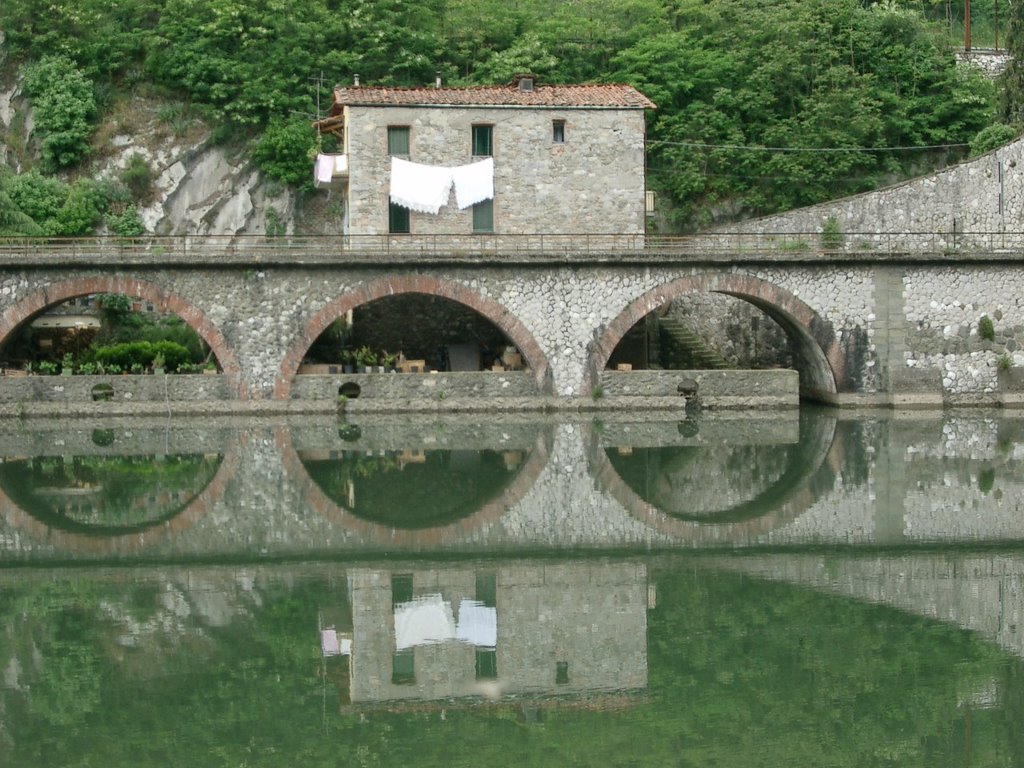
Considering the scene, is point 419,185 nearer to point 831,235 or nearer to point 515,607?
point 831,235

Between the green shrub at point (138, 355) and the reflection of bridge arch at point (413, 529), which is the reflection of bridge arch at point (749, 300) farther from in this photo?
the green shrub at point (138, 355)

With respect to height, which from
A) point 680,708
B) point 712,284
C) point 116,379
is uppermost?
point 712,284

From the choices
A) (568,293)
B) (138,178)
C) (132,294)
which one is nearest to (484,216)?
(568,293)

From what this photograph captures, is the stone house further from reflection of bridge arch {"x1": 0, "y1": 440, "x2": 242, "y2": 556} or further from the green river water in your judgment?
reflection of bridge arch {"x1": 0, "y1": 440, "x2": 242, "y2": 556}

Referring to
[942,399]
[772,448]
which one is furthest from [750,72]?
[772,448]

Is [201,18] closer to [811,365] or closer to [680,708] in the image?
[811,365]

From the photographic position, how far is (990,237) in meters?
39.0

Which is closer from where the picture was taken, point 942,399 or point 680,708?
point 680,708

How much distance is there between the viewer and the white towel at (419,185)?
120ft

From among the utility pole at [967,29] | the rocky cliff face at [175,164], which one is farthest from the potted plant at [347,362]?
the utility pole at [967,29]

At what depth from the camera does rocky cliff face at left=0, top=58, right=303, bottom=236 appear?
145ft

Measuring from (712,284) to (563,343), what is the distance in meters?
3.85

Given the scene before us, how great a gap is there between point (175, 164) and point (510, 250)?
13787 mm

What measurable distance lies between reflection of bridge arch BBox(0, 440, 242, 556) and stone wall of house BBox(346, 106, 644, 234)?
47.7 feet
